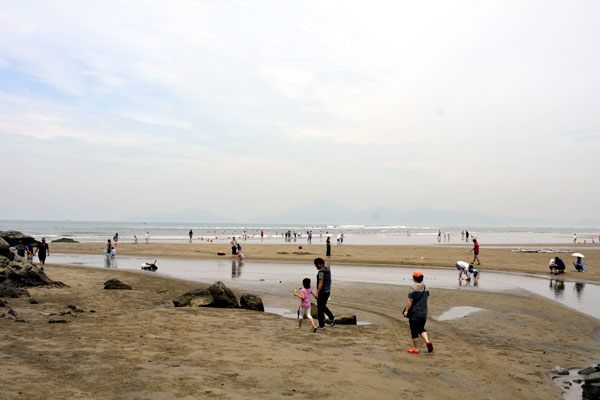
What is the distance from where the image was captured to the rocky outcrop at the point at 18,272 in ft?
59.7

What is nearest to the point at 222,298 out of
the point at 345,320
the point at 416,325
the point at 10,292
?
the point at 345,320

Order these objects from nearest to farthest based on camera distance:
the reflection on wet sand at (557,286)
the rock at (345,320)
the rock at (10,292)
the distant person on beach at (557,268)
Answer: the rock at (345,320) → the rock at (10,292) → the reflection on wet sand at (557,286) → the distant person on beach at (557,268)

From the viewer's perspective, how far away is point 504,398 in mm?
7547

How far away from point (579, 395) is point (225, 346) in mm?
7464

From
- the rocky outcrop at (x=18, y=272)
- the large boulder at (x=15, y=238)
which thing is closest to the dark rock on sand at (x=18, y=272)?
the rocky outcrop at (x=18, y=272)

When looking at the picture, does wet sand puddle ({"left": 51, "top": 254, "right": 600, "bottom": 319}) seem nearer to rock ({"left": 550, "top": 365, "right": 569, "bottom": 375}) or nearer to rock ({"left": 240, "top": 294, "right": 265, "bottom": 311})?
rock ({"left": 240, "top": 294, "right": 265, "bottom": 311})

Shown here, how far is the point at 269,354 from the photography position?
9.70 metres

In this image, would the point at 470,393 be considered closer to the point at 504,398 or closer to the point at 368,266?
the point at 504,398

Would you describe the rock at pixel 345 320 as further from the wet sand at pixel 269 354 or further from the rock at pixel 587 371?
the rock at pixel 587 371

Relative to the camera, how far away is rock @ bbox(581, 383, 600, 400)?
7.46 m

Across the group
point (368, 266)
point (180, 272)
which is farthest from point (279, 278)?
point (368, 266)

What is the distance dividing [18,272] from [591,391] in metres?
20.9

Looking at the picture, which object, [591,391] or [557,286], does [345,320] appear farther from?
[557,286]

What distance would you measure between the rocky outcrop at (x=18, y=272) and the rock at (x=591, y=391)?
19803mm
